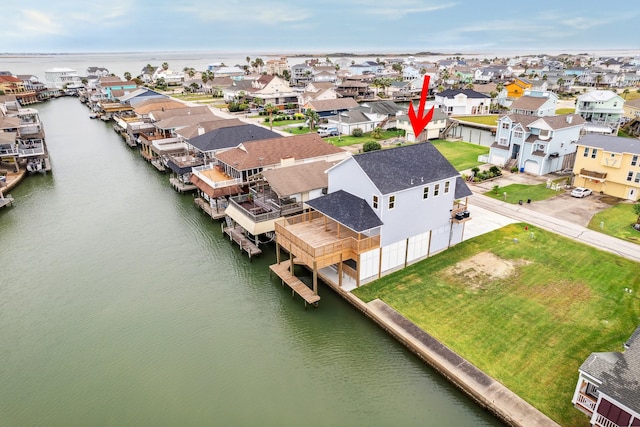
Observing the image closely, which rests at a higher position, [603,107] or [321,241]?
[603,107]

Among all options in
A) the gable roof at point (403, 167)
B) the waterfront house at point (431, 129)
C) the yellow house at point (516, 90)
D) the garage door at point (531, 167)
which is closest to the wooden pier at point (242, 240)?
the gable roof at point (403, 167)

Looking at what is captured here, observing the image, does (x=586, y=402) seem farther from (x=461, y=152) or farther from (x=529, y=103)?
(x=529, y=103)

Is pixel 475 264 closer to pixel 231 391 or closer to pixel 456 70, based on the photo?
pixel 231 391

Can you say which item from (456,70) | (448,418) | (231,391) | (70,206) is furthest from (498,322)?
(456,70)

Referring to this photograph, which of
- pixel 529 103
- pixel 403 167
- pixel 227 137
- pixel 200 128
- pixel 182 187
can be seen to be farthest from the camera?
pixel 529 103

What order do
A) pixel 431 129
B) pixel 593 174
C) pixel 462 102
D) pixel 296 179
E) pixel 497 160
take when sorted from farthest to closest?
1. pixel 462 102
2. pixel 431 129
3. pixel 497 160
4. pixel 593 174
5. pixel 296 179

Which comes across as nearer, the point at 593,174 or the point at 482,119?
the point at 593,174

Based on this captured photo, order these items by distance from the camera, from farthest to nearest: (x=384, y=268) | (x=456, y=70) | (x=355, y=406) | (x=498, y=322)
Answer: (x=456, y=70), (x=384, y=268), (x=498, y=322), (x=355, y=406)

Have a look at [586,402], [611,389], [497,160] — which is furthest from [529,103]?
[611,389]
